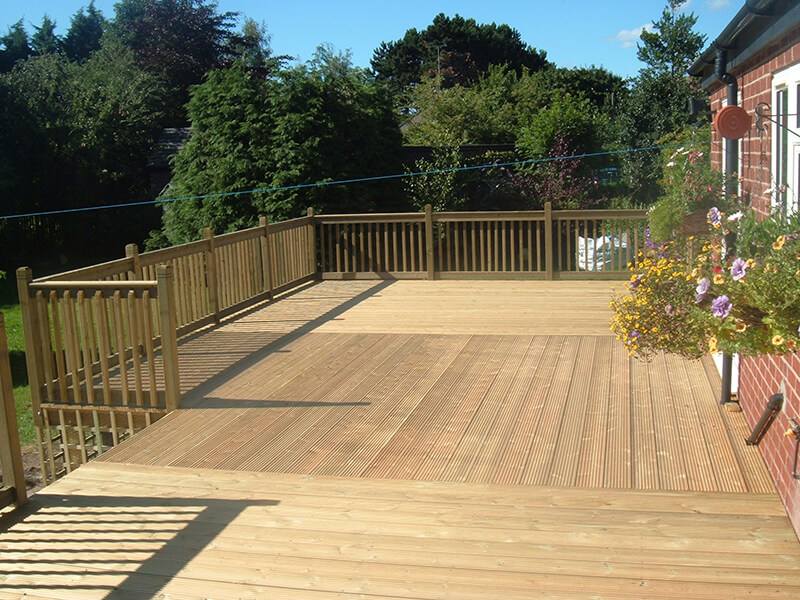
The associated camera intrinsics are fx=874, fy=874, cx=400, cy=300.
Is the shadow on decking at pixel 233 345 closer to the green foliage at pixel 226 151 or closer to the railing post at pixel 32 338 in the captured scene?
the railing post at pixel 32 338

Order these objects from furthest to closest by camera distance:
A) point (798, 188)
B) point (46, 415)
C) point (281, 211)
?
1. point (281, 211)
2. point (46, 415)
3. point (798, 188)

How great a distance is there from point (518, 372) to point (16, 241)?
1803cm

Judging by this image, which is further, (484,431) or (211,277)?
(211,277)

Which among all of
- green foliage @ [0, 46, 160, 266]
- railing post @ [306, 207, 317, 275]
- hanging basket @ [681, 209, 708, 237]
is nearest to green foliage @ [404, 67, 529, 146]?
green foliage @ [0, 46, 160, 266]

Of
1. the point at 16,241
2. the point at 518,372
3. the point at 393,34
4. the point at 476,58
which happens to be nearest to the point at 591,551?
the point at 518,372

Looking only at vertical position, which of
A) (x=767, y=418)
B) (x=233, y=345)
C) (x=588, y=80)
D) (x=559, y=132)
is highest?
(x=588, y=80)

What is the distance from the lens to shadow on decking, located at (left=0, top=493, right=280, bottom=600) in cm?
375

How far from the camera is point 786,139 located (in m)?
4.99

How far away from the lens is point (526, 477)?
4.79 metres

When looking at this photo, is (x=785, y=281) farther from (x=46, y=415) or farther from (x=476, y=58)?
(x=476, y=58)

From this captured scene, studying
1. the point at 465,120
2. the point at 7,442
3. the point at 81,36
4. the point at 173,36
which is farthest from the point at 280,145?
the point at 81,36

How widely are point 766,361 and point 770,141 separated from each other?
143cm

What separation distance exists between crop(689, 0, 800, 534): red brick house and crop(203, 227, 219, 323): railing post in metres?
5.19

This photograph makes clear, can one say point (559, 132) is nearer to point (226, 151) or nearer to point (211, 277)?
point (226, 151)
